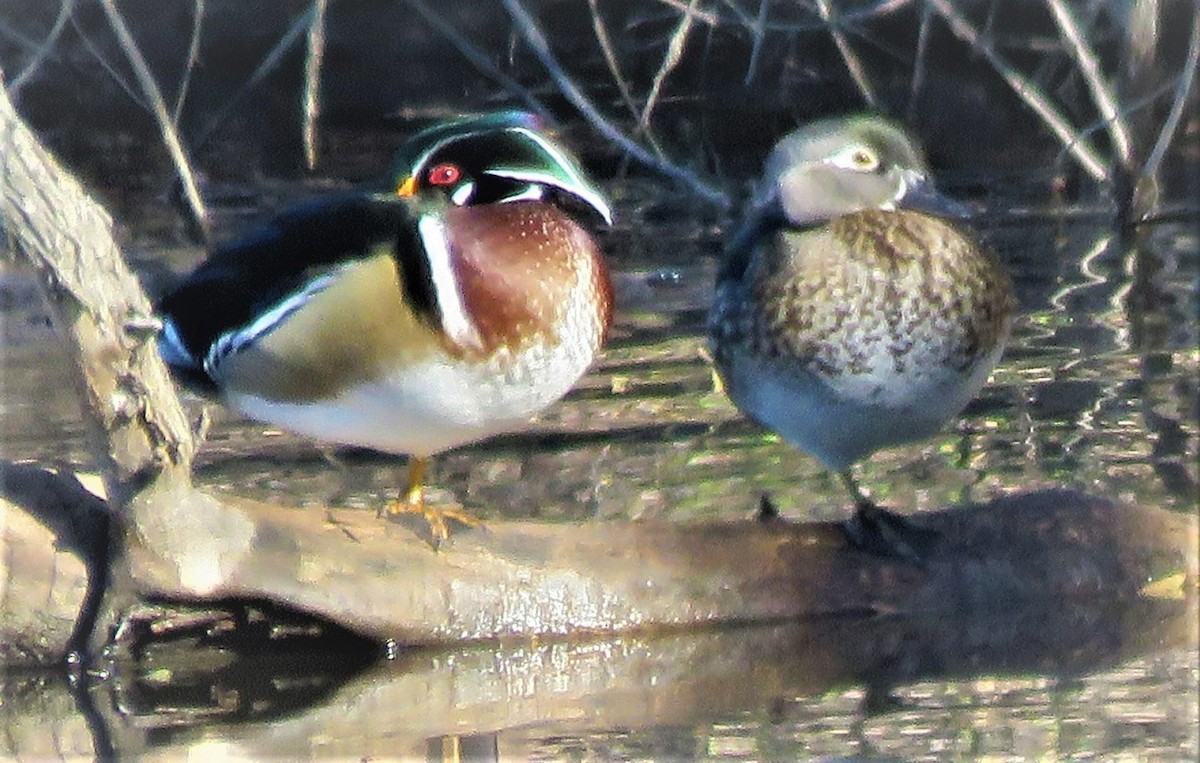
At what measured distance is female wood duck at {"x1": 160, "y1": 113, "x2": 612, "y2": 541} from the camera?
12.1 ft

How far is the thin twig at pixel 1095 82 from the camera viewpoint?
6.79 meters

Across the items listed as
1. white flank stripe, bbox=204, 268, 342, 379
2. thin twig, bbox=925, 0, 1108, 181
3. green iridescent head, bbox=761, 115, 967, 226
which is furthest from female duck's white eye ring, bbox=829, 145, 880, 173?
thin twig, bbox=925, 0, 1108, 181

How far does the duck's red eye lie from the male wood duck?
57 centimetres

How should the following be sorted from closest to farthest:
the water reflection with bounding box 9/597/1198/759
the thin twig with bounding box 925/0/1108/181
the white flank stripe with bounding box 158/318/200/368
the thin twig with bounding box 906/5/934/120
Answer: the water reflection with bounding box 9/597/1198/759
the white flank stripe with bounding box 158/318/200/368
the thin twig with bounding box 925/0/1108/181
the thin twig with bounding box 906/5/934/120

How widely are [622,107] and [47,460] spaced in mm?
5925

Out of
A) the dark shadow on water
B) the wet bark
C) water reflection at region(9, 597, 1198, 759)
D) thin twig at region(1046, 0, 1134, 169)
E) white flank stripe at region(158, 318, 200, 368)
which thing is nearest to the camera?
water reflection at region(9, 597, 1198, 759)

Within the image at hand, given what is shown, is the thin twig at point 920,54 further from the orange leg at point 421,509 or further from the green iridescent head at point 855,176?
the orange leg at point 421,509

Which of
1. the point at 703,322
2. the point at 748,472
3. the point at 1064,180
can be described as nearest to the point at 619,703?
the point at 748,472

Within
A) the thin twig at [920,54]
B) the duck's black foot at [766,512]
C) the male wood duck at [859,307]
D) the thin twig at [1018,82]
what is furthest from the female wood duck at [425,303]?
the thin twig at [920,54]

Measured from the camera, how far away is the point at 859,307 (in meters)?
3.74

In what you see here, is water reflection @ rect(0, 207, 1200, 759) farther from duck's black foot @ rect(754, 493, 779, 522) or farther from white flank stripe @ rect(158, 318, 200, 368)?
white flank stripe @ rect(158, 318, 200, 368)

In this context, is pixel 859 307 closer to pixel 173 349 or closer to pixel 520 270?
pixel 520 270

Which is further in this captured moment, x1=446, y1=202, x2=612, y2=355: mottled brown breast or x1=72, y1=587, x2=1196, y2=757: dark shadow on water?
x1=446, y1=202, x2=612, y2=355: mottled brown breast

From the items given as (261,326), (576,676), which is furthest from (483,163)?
(576,676)
